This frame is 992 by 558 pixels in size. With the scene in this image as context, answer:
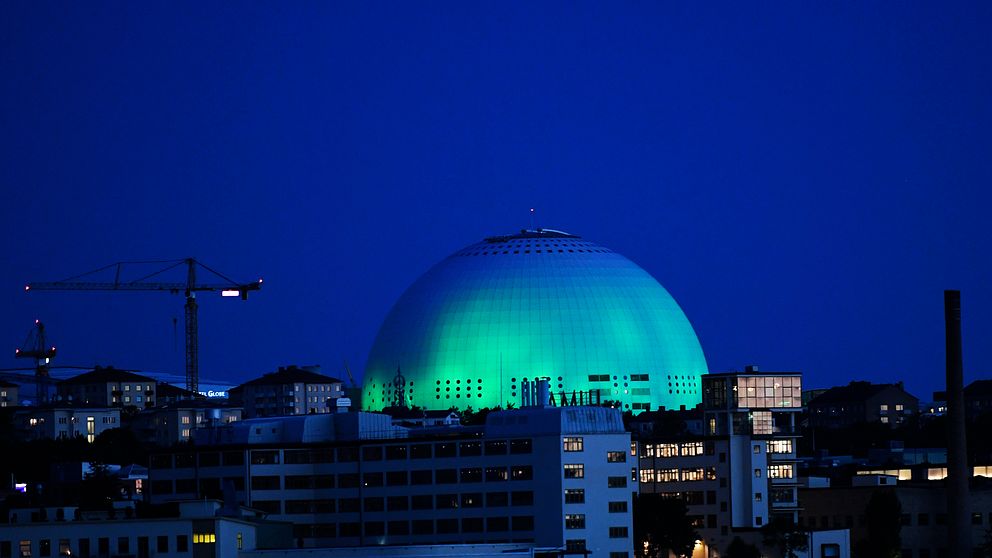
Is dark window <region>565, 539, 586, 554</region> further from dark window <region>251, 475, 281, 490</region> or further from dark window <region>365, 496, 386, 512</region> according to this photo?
dark window <region>251, 475, 281, 490</region>

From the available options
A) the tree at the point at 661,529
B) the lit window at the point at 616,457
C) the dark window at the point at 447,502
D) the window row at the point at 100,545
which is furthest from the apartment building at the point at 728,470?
the window row at the point at 100,545

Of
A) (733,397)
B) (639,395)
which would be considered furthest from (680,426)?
(639,395)

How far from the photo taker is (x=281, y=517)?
348ft

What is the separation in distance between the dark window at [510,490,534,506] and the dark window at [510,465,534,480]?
671 millimetres

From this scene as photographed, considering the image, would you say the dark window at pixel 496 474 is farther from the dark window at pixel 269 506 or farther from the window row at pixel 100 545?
the window row at pixel 100 545

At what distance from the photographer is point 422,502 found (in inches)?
4131

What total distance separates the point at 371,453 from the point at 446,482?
4120mm

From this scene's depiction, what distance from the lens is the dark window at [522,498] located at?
102 metres

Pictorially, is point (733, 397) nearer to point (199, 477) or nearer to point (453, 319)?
point (199, 477)

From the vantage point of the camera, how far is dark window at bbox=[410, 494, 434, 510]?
10469 cm

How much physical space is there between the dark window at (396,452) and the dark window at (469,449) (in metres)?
2.64

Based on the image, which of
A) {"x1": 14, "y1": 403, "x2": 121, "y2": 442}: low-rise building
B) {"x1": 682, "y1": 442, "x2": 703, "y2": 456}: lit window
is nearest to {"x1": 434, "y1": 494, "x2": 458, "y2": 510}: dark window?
{"x1": 682, "y1": 442, "x2": 703, "y2": 456}: lit window

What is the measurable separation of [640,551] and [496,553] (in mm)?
18151

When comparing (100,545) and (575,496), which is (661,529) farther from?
(100,545)
